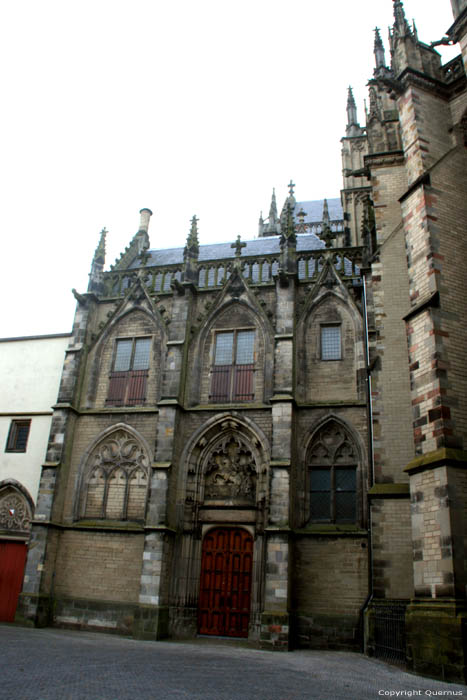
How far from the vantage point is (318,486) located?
1576 cm

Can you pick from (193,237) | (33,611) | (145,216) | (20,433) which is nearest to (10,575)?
(33,611)

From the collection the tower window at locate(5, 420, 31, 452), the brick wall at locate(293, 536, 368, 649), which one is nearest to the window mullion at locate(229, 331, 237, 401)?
the brick wall at locate(293, 536, 368, 649)

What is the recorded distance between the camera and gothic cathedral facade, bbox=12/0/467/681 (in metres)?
12.0

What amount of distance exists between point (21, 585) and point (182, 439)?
6.52 m

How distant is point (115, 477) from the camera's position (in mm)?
17312

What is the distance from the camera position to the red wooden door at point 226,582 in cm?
1501

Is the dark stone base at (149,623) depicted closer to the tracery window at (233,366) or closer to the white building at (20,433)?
the white building at (20,433)

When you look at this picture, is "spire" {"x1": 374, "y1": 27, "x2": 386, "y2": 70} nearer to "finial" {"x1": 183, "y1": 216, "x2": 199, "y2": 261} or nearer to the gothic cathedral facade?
the gothic cathedral facade

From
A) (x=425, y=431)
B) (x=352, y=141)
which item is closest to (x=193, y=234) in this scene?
(x=425, y=431)

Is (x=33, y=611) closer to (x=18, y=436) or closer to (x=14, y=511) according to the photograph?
(x=14, y=511)

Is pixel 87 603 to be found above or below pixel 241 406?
below

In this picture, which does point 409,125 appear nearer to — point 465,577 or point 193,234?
point 193,234

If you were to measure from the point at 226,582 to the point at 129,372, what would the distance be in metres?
7.15

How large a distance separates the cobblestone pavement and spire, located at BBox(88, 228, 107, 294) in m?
11.4
